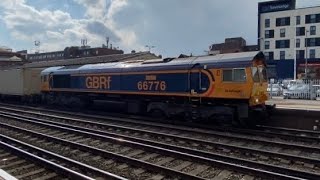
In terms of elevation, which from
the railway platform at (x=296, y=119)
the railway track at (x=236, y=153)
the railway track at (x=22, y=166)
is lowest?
the railway track at (x=22, y=166)

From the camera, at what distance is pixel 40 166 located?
424 inches

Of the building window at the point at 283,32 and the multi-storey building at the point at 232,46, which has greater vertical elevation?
the building window at the point at 283,32

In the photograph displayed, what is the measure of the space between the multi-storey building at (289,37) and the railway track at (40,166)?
6664cm

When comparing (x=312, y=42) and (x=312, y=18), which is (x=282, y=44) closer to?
(x=312, y=42)

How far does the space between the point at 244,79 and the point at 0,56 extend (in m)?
101

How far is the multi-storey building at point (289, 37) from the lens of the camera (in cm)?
7494

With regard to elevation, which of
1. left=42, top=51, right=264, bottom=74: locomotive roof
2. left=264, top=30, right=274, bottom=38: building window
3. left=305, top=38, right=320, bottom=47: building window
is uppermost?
left=264, top=30, right=274, bottom=38: building window

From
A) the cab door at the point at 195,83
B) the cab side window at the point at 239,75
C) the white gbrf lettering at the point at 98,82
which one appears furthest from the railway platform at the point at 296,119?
the white gbrf lettering at the point at 98,82

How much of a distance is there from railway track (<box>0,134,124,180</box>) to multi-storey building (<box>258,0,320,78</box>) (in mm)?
66644

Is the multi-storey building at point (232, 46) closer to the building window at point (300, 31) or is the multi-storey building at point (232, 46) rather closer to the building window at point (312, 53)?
the building window at point (300, 31)

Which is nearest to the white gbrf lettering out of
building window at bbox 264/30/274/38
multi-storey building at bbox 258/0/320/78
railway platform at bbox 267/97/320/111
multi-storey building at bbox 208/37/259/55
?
railway platform at bbox 267/97/320/111

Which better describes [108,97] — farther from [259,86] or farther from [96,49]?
[96,49]

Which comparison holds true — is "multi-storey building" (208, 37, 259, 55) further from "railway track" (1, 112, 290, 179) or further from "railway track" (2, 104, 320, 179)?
"railway track" (1, 112, 290, 179)

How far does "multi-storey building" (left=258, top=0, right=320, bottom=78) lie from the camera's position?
246ft
